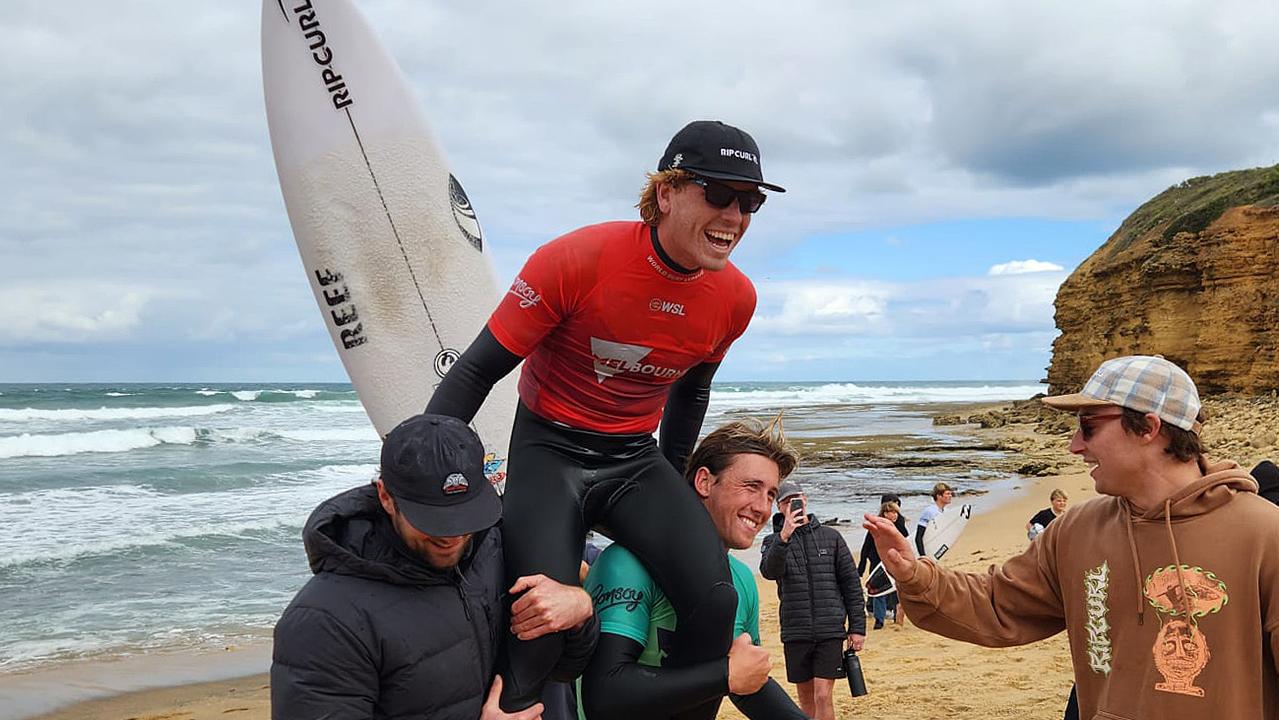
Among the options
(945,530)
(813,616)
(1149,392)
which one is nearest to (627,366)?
(1149,392)

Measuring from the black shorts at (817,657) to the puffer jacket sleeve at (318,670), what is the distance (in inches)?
184

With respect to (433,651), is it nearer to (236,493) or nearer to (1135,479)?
(1135,479)

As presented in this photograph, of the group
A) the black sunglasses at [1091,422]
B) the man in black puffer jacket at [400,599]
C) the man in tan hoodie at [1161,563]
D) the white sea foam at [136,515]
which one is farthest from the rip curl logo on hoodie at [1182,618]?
the white sea foam at [136,515]

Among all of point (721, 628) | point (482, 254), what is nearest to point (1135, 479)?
point (721, 628)

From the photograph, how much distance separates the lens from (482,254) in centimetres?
561

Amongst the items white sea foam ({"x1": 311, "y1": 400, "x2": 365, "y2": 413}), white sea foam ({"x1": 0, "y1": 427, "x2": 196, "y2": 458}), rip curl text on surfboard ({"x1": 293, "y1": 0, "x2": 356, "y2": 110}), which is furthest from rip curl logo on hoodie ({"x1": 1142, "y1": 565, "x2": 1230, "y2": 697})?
white sea foam ({"x1": 311, "y1": 400, "x2": 365, "y2": 413})

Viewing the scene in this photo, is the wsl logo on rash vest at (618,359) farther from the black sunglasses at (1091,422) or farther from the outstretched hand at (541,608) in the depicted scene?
the black sunglasses at (1091,422)

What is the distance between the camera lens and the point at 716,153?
8.80 ft

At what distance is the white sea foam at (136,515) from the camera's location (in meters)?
12.6

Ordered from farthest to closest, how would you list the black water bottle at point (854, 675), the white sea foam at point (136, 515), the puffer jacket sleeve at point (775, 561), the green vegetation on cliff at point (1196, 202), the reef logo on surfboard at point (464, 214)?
the green vegetation on cliff at point (1196, 202), the white sea foam at point (136, 515), the black water bottle at point (854, 675), the puffer jacket sleeve at point (775, 561), the reef logo on surfboard at point (464, 214)

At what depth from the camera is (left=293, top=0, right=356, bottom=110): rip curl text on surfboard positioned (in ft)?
17.4

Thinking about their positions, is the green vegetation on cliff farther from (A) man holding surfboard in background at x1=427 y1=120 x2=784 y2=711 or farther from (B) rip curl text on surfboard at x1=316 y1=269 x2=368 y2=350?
(A) man holding surfboard in background at x1=427 y1=120 x2=784 y2=711

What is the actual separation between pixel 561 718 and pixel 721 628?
2.09 feet

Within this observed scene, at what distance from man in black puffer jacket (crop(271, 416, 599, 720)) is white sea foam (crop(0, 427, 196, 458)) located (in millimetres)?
25367
